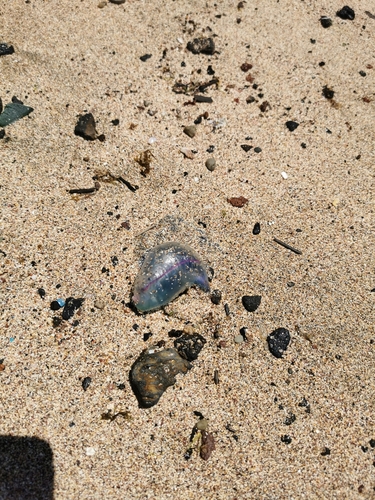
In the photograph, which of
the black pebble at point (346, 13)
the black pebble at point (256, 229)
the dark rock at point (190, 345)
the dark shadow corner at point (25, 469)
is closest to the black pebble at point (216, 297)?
the dark rock at point (190, 345)

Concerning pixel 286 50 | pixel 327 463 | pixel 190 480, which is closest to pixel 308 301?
pixel 327 463

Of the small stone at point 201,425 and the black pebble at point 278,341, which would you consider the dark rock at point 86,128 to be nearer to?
the black pebble at point 278,341

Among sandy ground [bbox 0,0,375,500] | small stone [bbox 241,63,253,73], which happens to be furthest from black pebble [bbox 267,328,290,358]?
small stone [bbox 241,63,253,73]

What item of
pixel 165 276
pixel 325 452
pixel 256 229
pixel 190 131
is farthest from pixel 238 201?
pixel 325 452

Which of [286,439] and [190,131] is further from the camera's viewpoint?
[190,131]

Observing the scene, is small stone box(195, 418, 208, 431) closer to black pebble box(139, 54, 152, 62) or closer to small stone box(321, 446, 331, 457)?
small stone box(321, 446, 331, 457)

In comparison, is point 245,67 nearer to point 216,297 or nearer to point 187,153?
point 187,153
